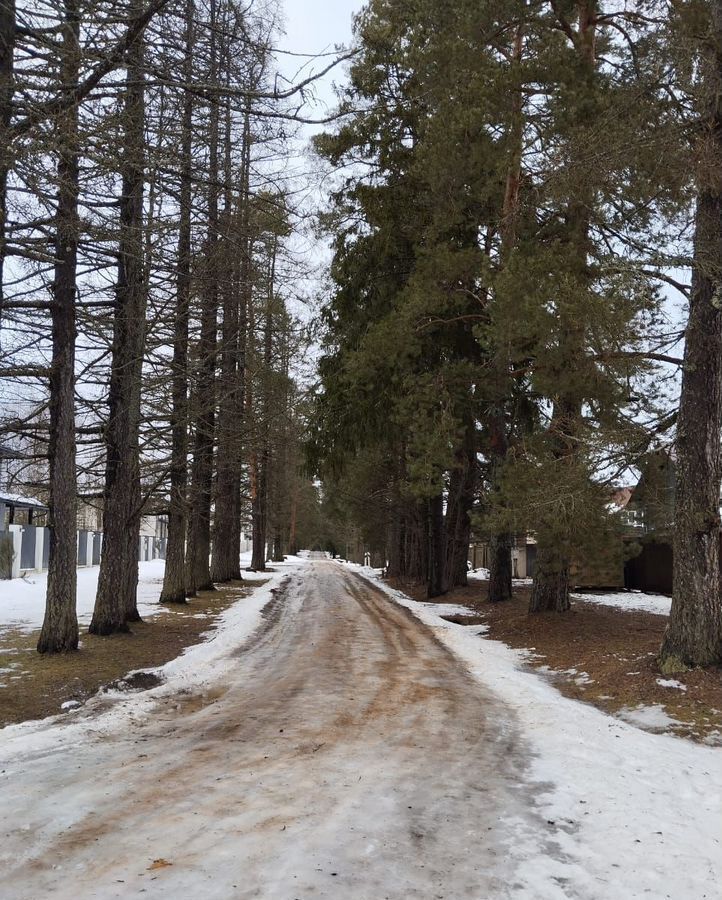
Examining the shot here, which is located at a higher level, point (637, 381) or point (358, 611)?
point (637, 381)

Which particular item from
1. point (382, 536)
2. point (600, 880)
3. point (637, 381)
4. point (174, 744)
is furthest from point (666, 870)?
point (382, 536)

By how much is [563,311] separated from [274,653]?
20.9 feet

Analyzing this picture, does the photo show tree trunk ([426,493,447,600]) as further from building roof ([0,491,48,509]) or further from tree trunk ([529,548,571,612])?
building roof ([0,491,48,509])

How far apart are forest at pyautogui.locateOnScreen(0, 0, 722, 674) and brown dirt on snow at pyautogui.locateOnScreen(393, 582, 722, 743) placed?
48cm

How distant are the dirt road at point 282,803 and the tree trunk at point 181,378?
463 centimetres

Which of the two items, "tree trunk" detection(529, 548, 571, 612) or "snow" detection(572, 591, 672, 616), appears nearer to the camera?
"tree trunk" detection(529, 548, 571, 612)

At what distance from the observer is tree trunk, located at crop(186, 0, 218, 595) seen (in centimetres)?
764

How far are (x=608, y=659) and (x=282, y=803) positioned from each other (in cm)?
668

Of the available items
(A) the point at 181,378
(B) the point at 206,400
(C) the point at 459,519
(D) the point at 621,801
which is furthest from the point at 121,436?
(C) the point at 459,519

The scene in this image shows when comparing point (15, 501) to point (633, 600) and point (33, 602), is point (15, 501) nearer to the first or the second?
point (33, 602)

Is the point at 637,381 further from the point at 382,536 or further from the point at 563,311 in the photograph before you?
the point at 382,536

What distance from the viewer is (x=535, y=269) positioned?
1114cm

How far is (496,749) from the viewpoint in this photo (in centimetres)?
573

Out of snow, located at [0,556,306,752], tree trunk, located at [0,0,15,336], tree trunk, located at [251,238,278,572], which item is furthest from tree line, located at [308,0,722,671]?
snow, located at [0,556,306,752]
